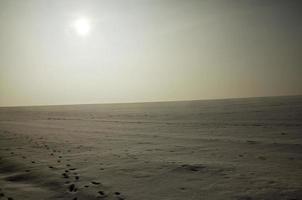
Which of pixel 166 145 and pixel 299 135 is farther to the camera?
pixel 299 135

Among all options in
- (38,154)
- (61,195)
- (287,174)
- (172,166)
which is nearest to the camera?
(61,195)

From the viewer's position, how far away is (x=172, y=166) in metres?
15.0

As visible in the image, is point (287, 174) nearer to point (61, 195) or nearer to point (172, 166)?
point (172, 166)

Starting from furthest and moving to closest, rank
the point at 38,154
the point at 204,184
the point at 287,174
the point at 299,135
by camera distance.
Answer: the point at 299,135 → the point at 38,154 → the point at 287,174 → the point at 204,184

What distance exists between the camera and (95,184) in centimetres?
1228

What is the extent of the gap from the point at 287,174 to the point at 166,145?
1009 centimetres

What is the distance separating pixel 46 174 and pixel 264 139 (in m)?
15.7

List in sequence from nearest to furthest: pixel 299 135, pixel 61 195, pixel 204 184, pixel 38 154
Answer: pixel 61 195 < pixel 204 184 < pixel 38 154 < pixel 299 135

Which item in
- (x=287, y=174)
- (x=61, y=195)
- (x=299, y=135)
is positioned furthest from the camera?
(x=299, y=135)

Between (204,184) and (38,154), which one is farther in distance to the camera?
(38,154)

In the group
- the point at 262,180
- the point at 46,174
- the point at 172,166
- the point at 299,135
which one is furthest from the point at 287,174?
the point at 299,135

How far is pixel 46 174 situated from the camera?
46.0 feet

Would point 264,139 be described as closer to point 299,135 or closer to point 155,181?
point 299,135

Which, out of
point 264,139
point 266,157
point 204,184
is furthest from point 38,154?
point 264,139
